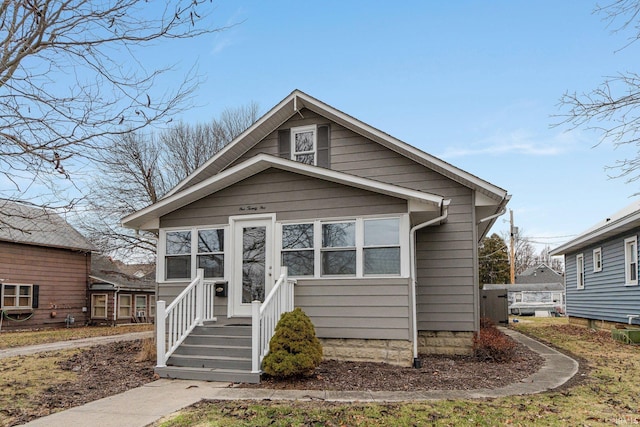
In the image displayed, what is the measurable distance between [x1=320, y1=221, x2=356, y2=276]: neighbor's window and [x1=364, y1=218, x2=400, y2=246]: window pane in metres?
0.27

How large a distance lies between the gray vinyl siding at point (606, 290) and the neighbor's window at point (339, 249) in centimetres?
953

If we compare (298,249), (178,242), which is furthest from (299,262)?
(178,242)

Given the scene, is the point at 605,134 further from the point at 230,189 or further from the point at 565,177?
the point at 565,177

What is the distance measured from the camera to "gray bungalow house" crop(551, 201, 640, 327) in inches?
560

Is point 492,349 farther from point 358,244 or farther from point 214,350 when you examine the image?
point 214,350

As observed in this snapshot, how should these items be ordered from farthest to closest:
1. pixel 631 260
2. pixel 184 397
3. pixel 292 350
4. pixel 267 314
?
pixel 631 260 < pixel 267 314 < pixel 292 350 < pixel 184 397

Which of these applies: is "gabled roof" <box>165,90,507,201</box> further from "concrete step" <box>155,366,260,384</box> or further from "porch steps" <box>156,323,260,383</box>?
"concrete step" <box>155,366,260,384</box>

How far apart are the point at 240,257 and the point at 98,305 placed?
674 inches

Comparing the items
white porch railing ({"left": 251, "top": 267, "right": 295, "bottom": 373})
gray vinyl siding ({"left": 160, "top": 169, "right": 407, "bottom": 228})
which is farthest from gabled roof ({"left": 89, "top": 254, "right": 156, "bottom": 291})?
white porch railing ({"left": 251, "top": 267, "right": 295, "bottom": 373})

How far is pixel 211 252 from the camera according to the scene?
10203mm

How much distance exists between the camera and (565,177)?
1584 cm

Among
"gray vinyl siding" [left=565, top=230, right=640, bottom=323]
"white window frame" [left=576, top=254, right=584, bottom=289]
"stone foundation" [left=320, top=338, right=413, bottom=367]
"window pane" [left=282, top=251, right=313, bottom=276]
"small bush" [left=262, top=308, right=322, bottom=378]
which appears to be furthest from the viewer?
"white window frame" [left=576, top=254, right=584, bottom=289]

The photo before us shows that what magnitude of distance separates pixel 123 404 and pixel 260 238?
4.34 metres

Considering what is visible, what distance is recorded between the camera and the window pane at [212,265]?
1007 cm
